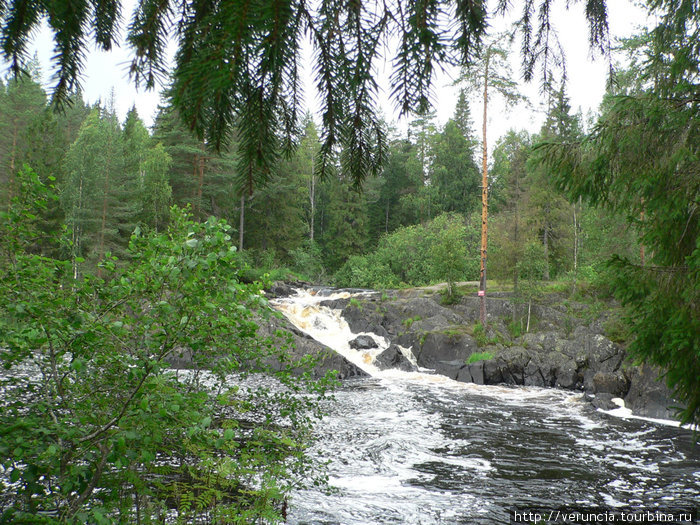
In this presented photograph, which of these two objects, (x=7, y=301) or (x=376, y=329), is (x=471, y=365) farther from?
(x=7, y=301)

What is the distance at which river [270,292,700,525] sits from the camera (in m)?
5.99

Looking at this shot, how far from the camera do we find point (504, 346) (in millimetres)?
16453

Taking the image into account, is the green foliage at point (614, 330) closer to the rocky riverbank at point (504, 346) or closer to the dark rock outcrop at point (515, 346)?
the rocky riverbank at point (504, 346)

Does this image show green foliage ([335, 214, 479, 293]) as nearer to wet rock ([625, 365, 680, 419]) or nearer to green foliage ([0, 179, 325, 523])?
wet rock ([625, 365, 680, 419])

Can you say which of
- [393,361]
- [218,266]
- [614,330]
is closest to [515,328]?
Answer: [614,330]

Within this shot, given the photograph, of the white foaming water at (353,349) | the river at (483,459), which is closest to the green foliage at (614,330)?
the white foaming water at (353,349)

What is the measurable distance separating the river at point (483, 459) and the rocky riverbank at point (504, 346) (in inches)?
53.9

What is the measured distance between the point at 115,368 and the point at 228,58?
2.90 metres

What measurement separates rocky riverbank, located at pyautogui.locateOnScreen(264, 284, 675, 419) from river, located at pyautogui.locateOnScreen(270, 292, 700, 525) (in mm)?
1370

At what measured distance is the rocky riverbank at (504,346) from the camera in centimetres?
1273

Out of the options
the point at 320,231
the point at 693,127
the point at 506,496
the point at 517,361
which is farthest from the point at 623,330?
the point at 320,231

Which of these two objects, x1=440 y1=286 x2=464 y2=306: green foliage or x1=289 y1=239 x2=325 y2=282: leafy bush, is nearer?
x1=440 y1=286 x2=464 y2=306: green foliage

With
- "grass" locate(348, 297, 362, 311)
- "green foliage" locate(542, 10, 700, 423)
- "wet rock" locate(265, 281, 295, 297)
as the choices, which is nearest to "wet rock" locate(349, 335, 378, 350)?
"grass" locate(348, 297, 362, 311)

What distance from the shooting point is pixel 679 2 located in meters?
4.90
